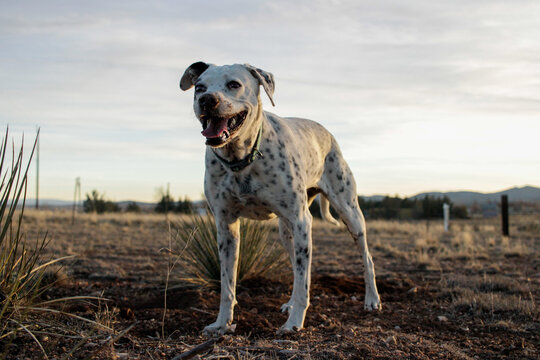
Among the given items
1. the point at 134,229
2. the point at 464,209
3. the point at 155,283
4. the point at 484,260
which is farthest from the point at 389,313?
the point at 464,209

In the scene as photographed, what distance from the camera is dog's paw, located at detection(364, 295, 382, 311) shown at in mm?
6555

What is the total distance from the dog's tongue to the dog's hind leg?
7.82 ft

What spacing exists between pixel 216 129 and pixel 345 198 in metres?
2.80

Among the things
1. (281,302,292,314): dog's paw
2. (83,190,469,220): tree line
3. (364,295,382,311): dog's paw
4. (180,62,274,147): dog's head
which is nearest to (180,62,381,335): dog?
(180,62,274,147): dog's head

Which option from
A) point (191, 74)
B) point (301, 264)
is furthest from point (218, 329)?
point (191, 74)

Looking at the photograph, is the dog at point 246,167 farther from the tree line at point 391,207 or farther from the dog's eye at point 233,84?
the tree line at point 391,207

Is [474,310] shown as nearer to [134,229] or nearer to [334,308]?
[334,308]

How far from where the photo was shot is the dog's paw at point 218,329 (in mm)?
5048

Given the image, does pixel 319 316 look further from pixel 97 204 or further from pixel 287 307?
pixel 97 204

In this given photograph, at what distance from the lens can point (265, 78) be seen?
17.1ft

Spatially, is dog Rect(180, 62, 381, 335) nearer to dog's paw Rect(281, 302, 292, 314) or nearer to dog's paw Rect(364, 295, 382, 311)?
dog's paw Rect(281, 302, 292, 314)

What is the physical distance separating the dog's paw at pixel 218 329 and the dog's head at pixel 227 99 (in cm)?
174

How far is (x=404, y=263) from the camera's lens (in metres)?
12.3

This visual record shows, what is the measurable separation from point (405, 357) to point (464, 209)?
45978 millimetres
